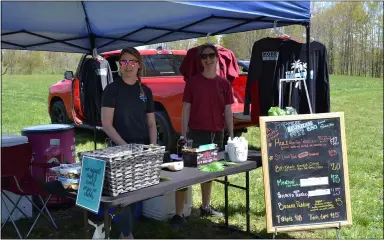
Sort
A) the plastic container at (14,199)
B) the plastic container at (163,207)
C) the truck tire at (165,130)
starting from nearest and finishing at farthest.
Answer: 1. the plastic container at (14,199)
2. the plastic container at (163,207)
3. the truck tire at (165,130)

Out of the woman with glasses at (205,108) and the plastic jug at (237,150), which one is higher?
the woman with glasses at (205,108)

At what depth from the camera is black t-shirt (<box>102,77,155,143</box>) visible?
129 inches

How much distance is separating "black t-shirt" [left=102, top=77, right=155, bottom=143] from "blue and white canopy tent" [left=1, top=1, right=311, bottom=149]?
2.48 ft

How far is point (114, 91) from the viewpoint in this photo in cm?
327

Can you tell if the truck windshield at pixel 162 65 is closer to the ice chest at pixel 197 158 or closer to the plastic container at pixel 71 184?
the ice chest at pixel 197 158

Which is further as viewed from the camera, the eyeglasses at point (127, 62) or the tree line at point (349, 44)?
the tree line at point (349, 44)

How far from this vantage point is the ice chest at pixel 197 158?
3188mm

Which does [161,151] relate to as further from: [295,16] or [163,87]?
[163,87]

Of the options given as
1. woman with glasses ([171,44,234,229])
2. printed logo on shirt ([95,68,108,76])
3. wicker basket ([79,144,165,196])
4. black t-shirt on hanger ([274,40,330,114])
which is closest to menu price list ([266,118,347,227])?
woman with glasses ([171,44,234,229])

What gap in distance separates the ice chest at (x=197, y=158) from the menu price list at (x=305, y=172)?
0.47 meters

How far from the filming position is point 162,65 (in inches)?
283

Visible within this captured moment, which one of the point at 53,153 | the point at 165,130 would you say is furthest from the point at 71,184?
the point at 165,130

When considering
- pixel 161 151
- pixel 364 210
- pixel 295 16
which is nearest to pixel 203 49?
pixel 295 16

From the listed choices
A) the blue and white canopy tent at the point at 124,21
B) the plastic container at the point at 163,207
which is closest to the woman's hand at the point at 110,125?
the blue and white canopy tent at the point at 124,21
